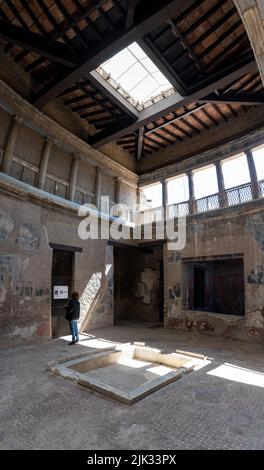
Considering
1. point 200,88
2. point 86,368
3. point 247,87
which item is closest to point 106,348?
point 86,368

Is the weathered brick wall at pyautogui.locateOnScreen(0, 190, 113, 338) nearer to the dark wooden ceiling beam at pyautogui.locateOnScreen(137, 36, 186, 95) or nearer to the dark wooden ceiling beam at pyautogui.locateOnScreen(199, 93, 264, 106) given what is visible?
the dark wooden ceiling beam at pyautogui.locateOnScreen(137, 36, 186, 95)

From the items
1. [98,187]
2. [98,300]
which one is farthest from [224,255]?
[98,187]

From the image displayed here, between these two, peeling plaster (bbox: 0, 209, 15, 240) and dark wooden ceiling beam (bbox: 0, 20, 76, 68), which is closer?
dark wooden ceiling beam (bbox: 0, 20, 76, 68)

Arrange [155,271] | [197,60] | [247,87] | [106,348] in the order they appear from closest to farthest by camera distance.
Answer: [106,348]
[197,60]
[247,87]
[155,271]

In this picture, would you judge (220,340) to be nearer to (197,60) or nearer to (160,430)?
(160,430)

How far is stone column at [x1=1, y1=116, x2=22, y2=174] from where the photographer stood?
8.38 meters

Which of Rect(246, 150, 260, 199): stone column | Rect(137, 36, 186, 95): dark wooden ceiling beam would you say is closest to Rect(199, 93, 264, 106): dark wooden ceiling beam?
Rect(137, 36, 186, 95): dark wooden ceiling beam

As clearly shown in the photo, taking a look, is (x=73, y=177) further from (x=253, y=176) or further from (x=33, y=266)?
(x=253, y=176)

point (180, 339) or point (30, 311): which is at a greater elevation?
point (30, 311)

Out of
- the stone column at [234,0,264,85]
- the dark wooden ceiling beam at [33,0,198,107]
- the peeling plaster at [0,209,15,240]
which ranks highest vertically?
the dark wooden ceiling beam at [33,0,198,107]

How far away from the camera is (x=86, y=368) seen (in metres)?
6.06

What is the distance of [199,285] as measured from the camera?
13.0 m

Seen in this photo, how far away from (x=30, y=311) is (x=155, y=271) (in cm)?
715

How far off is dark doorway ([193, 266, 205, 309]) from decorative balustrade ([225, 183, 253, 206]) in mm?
3844
